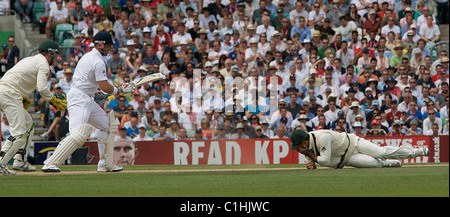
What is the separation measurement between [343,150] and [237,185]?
10.4ft

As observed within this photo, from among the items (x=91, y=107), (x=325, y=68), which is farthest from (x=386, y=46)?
(x=91, y=107)

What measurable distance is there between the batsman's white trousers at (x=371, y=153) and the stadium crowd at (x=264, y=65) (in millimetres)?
6565

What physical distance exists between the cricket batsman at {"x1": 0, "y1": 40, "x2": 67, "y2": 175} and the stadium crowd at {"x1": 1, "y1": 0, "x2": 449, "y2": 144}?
6678 mm

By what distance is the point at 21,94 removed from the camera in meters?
12.9

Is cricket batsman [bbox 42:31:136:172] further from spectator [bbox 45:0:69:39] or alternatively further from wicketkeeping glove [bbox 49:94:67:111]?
spectator [bbox 45:0:69:39]

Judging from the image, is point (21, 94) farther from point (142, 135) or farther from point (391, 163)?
point (142, 135)

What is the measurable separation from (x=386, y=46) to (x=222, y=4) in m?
5.71

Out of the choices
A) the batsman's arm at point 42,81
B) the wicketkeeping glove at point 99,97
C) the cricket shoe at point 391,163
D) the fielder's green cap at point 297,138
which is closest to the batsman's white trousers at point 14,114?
the batsman's arm at point 42,81

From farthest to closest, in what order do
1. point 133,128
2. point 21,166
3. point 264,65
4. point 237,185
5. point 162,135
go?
point 264,65 < point 133,128 < point 162,135 < point 21,166 < point 237,185

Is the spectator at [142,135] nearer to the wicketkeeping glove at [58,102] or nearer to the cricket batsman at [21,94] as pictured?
the wicketkeeping glove at [58,102]

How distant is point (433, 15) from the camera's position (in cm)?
2450

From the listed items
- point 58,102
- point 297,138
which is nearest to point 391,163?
point 297,138

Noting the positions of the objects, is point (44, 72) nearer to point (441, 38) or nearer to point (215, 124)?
point (215, 124)

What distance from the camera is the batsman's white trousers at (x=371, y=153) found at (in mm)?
13016
